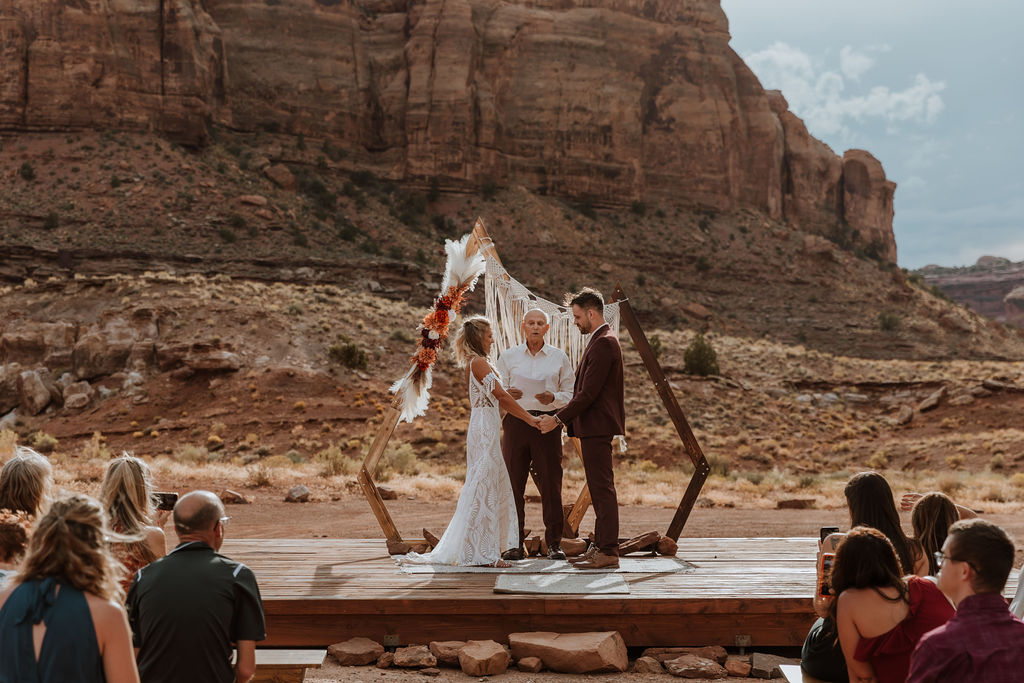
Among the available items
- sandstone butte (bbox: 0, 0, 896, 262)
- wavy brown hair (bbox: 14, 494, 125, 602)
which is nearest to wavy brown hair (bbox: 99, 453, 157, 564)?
wavy brown hair (bbox: 14, 494, 125, 602)

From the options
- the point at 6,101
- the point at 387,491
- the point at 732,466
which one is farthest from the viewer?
the point at 6,101

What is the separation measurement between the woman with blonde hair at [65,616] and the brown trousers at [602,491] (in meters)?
4.32

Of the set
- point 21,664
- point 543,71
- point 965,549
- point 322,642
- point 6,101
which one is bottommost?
point 322,642

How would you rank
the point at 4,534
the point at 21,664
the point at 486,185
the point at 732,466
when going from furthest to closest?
the point at 486,185 < the point at 732,466 < the point at 4,534 < the point at 21,664

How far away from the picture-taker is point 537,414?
7.01 meters

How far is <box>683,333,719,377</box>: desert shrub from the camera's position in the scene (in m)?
33.0

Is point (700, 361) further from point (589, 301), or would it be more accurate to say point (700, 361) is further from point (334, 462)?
point (589, 301)

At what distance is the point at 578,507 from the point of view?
790cm

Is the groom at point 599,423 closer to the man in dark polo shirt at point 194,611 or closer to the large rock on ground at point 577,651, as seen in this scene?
the large rock on ground at point 577,651

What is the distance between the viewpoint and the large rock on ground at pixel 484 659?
17.5 ft

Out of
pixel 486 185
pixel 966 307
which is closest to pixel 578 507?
pixel 486 185

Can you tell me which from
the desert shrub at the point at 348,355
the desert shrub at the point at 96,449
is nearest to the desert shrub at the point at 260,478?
the desert shrub at the point at 96,449

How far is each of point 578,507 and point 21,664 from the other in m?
5.67

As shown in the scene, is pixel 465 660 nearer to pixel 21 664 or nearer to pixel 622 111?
pixel 21 664
